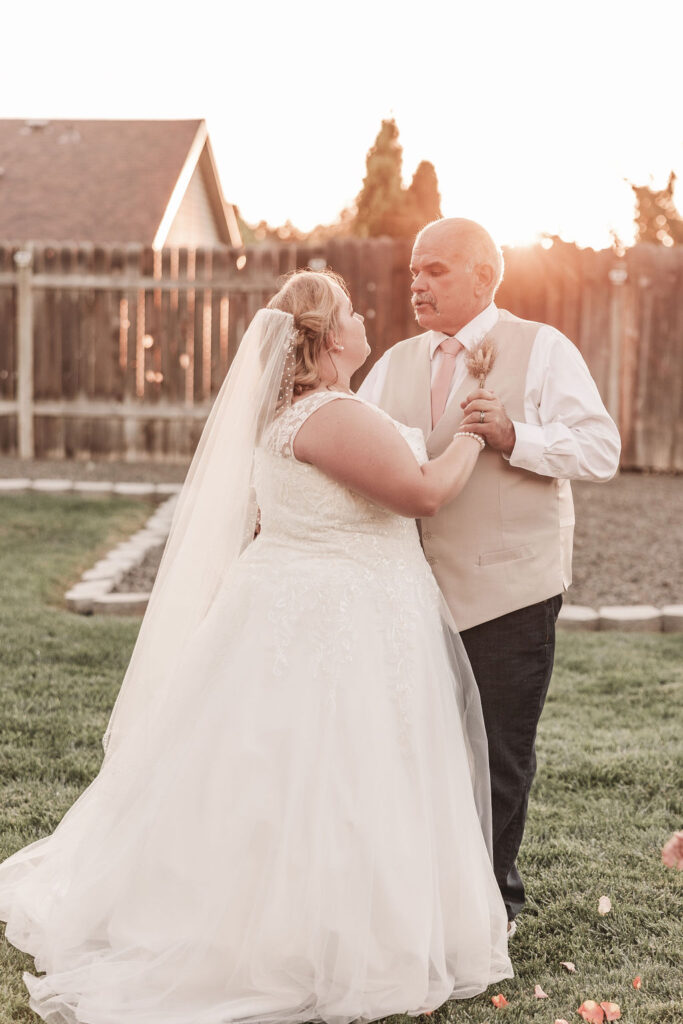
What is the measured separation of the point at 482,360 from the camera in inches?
121

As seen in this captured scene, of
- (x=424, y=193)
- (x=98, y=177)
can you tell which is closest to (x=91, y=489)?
(x=98, y=177)

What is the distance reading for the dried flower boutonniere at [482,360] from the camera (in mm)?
3064

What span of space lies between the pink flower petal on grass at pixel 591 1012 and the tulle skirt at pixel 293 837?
0.24 m

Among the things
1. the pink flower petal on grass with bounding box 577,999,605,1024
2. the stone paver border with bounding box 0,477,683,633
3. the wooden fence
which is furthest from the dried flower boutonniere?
the wooden fence

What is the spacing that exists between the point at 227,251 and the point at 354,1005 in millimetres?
9862

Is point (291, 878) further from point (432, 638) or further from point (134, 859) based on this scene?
point (432, 638)

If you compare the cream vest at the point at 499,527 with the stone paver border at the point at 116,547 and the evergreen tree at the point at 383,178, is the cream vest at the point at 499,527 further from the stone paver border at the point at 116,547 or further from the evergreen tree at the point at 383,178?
the evergreen tree at the point at 383,178

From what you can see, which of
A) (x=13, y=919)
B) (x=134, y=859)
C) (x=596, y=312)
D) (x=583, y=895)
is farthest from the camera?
(x=596, y=312)

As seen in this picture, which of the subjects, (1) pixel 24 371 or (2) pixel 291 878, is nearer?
(2) pixel 291 878

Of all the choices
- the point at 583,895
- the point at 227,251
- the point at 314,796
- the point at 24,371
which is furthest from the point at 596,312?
the point at 314,796

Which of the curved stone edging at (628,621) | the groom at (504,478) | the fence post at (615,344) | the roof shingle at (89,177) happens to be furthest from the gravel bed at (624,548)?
the roof shingle at (89,177)

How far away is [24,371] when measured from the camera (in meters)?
12.0

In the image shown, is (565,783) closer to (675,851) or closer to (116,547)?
(675,851)

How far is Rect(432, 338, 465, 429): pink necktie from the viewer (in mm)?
3217
